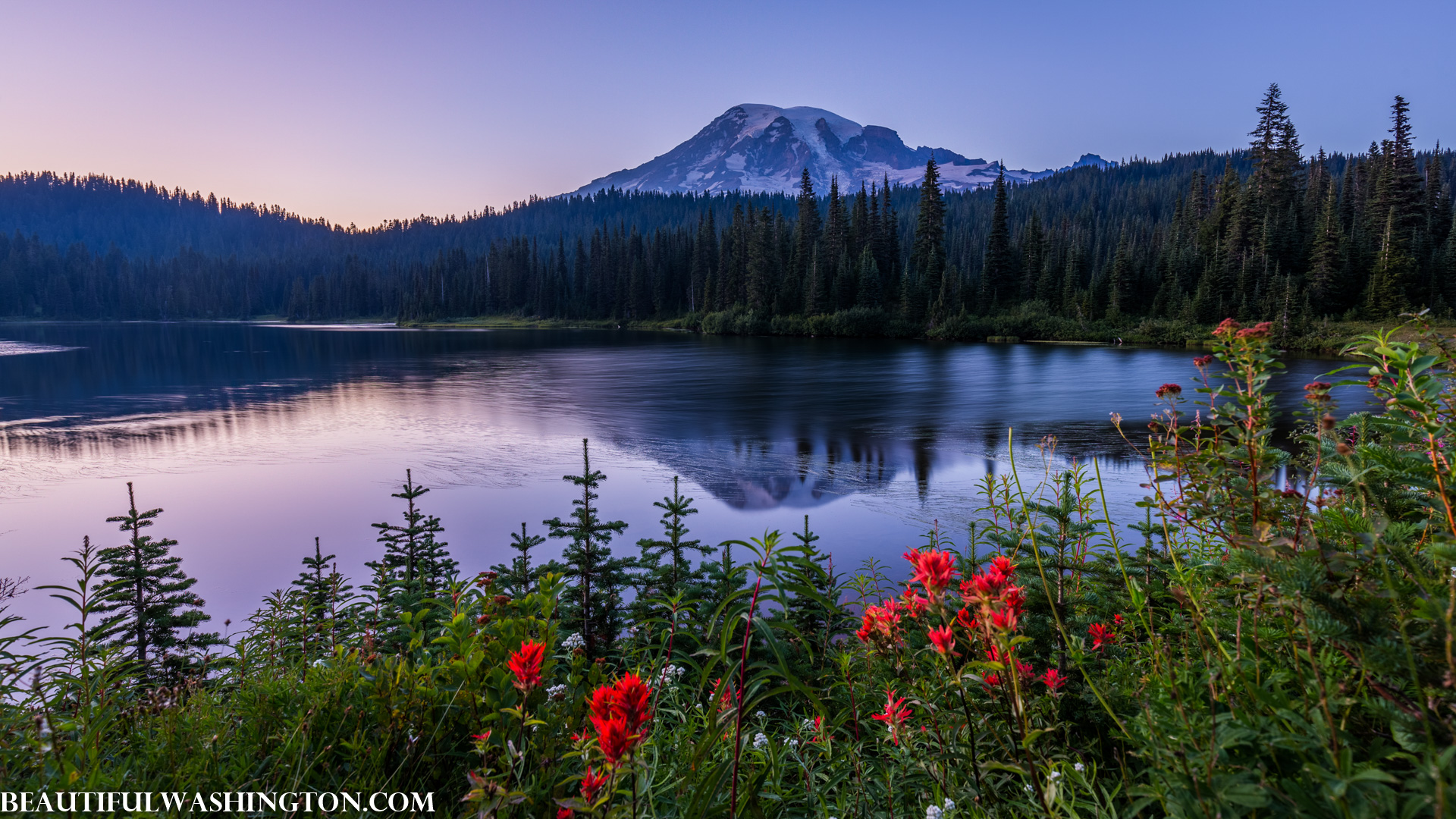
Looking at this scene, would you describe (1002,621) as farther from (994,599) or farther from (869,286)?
(869,286)

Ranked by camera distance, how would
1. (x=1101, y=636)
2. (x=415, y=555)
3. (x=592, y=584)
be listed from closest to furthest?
(x=1101, y=636) → (x=592, y=584) → (x=415, y=555)

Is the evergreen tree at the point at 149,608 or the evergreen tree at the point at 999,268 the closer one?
the evergreen tree at the point at 149,608

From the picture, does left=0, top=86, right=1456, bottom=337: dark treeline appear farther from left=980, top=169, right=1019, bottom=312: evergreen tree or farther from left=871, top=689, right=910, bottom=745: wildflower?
left=871, top=689, right=910, bottom=745: wildflower

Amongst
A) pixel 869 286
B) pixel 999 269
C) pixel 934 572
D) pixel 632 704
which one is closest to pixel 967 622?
pixel 934 572

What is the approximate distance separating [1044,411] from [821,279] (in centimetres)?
6157

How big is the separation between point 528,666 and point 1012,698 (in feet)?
4.24

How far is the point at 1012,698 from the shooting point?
184 cm

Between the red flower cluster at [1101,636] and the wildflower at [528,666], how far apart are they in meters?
2.39

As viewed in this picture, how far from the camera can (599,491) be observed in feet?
47.1

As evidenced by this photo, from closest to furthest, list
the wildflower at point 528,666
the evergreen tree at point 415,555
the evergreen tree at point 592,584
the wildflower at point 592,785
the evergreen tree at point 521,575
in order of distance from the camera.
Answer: the wildflower at point 592,785
the wildflower at point 528,666
the evergreen tree at point 592,584
the evergreen tree at point 521,575
the evergreen tree at point 415,555

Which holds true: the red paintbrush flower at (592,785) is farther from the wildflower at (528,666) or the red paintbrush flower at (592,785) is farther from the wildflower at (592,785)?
the wildflower at (528,666)

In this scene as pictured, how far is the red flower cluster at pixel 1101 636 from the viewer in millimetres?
3084

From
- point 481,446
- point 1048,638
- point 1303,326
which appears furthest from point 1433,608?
point 1303,326

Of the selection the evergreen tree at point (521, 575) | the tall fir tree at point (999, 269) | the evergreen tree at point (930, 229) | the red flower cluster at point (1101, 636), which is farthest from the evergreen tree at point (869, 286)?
the red flower cluster at point (1101, 636)
